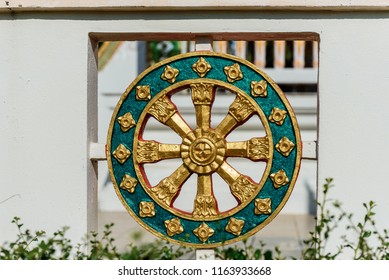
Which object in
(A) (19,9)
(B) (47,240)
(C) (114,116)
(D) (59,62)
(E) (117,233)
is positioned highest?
(A) (19,9)

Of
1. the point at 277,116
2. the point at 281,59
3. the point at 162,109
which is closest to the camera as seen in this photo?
the point at 277,116

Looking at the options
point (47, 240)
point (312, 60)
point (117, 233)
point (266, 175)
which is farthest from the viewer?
point (312, 60)

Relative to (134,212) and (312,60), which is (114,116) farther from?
(312,60)

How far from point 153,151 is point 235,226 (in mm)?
479

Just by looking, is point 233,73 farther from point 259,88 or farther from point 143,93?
point 143,93

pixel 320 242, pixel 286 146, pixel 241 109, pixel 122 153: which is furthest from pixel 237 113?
pixel 320 242

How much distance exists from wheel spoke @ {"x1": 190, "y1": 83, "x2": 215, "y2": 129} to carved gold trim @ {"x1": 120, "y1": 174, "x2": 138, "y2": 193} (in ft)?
1.20

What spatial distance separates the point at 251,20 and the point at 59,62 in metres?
0.86

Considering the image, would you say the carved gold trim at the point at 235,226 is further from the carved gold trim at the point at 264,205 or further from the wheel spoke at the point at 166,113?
the wheel spoke at the point at 166,113

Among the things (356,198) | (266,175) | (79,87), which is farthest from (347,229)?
(79,87)

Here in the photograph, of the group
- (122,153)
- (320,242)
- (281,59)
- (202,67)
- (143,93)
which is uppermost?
(281,59)

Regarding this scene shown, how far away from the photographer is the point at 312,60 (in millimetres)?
8969

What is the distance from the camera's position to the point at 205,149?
138 inches

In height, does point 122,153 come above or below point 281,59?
below
